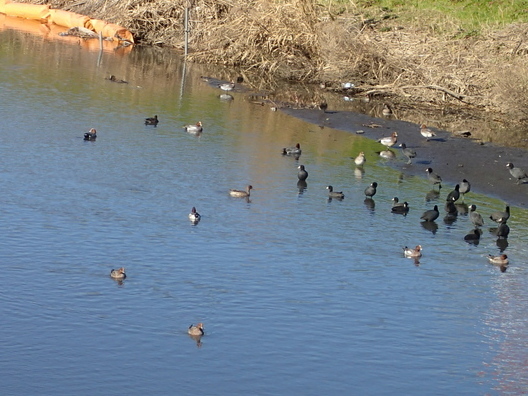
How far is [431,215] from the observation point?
2347 cm

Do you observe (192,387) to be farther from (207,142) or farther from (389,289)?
(207,142)

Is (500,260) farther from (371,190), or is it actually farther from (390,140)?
(390,140)

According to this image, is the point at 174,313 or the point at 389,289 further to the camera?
the point at 389,289

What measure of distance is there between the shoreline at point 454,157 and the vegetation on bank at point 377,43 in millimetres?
3575

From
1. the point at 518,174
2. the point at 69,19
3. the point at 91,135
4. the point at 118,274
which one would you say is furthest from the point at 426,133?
the point at 69,19

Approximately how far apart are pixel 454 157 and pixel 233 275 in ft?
42.6

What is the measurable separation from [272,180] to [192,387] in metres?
12.4

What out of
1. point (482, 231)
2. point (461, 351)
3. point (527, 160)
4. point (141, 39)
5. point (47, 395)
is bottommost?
point (47, 395)

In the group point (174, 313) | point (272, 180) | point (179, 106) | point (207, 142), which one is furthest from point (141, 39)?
point (174, 313)

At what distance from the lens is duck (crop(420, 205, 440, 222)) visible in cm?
2347

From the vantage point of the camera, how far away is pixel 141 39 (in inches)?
2008

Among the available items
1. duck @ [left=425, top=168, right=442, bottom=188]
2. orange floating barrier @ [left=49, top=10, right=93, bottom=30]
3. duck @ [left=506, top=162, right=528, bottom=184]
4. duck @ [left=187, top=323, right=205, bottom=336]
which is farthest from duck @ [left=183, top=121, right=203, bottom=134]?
orange floating barrier @ [left=49, top=10, right=93, bottom=30]

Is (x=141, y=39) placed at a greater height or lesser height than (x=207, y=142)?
greater

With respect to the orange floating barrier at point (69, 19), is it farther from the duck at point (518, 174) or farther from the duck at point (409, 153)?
the duck at point (518, 174)
